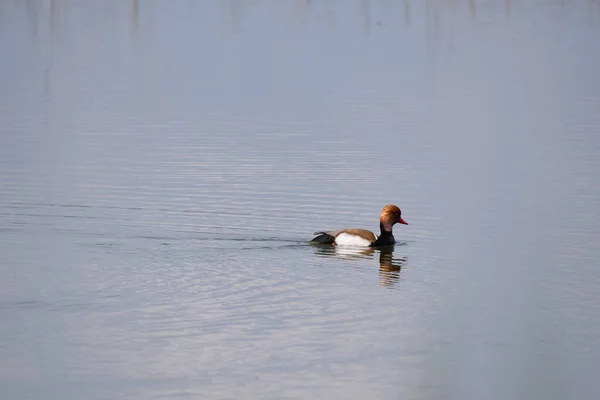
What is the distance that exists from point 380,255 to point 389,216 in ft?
1.57

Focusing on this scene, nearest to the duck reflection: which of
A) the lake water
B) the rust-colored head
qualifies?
the lake water

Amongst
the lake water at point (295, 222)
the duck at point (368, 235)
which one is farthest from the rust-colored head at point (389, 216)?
the lake water at point (295, 222)

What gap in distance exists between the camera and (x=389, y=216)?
41.7 feet

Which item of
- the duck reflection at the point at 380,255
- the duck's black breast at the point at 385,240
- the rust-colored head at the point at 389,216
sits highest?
the rust-colored head at the point at 389,216

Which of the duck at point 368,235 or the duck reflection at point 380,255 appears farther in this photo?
the duck at point 368,235

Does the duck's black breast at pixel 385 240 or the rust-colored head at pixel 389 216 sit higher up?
the rust-colored head at pixel 389 216

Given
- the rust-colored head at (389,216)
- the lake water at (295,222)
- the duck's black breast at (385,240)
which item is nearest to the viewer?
the lake water at (295,222)

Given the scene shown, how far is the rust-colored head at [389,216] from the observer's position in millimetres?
12680

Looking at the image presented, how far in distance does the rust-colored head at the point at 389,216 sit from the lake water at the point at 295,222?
31cm

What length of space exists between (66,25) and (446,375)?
89.0ft

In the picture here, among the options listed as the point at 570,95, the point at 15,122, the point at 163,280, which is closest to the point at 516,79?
the point at 570,95

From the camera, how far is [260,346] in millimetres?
8734

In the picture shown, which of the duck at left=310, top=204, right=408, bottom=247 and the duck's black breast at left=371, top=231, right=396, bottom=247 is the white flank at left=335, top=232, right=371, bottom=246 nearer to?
the duck at left=310, top=204, right=408, bottom=247

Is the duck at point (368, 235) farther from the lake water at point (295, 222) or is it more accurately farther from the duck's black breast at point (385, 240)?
the lake water at point (295, 222)
